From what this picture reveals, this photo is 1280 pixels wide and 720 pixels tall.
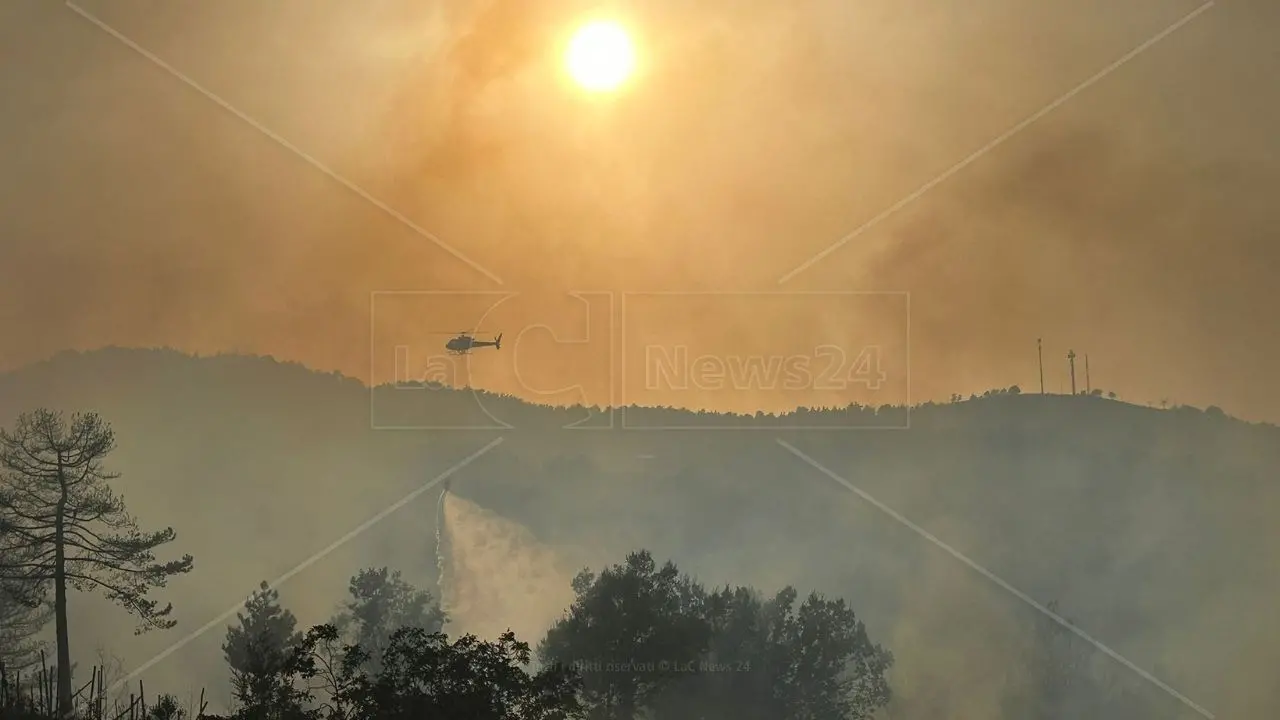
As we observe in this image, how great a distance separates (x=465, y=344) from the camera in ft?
9.63

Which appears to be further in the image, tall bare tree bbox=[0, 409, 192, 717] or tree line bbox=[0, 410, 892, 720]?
tall bare tree bbox=[0, 409, 192, 717]

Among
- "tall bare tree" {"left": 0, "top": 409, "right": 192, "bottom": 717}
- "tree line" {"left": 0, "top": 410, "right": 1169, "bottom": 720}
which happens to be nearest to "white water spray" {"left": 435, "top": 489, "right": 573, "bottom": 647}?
"tree line" {"left": 0, "top": 410, "right": 1169, "bottom": 720}

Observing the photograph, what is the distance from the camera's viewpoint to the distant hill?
2.90m

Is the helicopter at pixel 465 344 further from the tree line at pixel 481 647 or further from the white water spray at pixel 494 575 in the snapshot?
the tree line at pixel 481 647

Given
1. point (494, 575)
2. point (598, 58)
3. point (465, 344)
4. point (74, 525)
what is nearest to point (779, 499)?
point (494, 575)

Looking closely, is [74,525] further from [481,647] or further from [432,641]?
[481,647]

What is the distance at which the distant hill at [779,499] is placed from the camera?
9.52ft

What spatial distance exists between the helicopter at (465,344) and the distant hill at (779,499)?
14cm

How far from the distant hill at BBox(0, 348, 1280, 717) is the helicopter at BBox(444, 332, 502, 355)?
0.46 feet

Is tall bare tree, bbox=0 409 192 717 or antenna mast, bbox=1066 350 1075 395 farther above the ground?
antenna mast, bbox=1066 350 1075 395

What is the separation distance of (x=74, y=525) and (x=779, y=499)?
1967mm

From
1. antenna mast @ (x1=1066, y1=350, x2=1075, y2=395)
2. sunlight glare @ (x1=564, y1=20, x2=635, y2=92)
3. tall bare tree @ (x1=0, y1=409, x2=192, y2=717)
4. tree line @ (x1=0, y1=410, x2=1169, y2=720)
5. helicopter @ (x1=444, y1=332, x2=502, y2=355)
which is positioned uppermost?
sunlight glare @ (x1=564, y1=20, x2=635, y2=92)

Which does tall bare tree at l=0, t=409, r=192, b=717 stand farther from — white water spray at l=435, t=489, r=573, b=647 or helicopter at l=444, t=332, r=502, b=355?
helicopter at l=444, t=332, r=502, b=355

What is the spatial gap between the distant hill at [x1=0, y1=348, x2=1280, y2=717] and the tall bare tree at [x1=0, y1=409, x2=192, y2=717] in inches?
2.2
